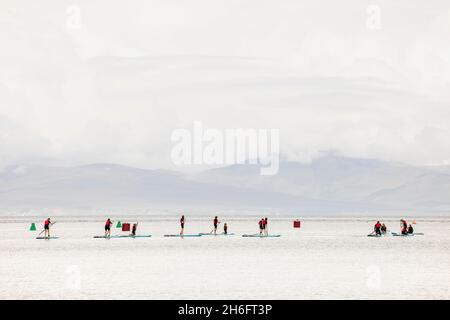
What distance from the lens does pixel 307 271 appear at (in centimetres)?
6500

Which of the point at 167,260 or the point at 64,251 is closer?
the point at 167,260

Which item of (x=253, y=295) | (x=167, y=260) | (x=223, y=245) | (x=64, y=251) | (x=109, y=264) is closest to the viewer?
(x=253, y=295)

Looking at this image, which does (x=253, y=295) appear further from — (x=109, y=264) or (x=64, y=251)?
(x=64, y=251)

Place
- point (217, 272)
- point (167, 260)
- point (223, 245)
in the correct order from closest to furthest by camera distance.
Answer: point (217, 272) < point (167, 260) < point (223, 245)

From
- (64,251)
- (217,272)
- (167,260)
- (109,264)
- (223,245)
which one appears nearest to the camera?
Answer: (217,272)

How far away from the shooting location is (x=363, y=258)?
79750 mm

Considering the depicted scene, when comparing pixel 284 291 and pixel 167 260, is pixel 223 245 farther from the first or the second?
pixel 284 291

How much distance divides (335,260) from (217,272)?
57.1ft

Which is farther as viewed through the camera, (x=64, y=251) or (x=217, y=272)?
(x=64, y=251)

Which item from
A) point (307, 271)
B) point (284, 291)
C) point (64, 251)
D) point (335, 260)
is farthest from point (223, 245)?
point (284, 291)
